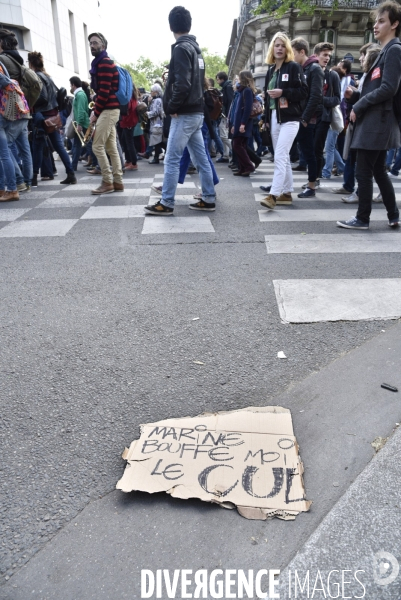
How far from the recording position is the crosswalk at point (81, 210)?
18.7ft

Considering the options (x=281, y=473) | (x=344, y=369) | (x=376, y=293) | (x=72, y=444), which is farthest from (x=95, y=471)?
(x=376, y=293)

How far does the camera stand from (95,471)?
6.43 feet

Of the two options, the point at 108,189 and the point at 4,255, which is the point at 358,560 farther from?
the point at 108,189

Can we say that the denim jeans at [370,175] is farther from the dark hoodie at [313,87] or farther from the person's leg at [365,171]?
the dark hoodie at [313,87]

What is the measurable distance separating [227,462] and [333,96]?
7033 mm

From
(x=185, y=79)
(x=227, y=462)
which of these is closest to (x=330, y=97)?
(x=185, y=79)

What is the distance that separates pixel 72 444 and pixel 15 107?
6241 millimetres

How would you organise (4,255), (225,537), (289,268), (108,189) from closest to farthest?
(225,537), (289,268), (4,255), (108,189)

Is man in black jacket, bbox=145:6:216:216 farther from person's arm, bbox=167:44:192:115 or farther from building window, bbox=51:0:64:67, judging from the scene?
building window, bbox=51:0:64:67

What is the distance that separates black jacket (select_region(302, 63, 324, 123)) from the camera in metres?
6.37

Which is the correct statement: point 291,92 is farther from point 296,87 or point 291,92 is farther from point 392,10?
point 392,10

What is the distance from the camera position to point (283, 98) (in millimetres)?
6066

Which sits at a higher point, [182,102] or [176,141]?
[182,102]

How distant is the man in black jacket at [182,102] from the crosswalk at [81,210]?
19.4 inches
